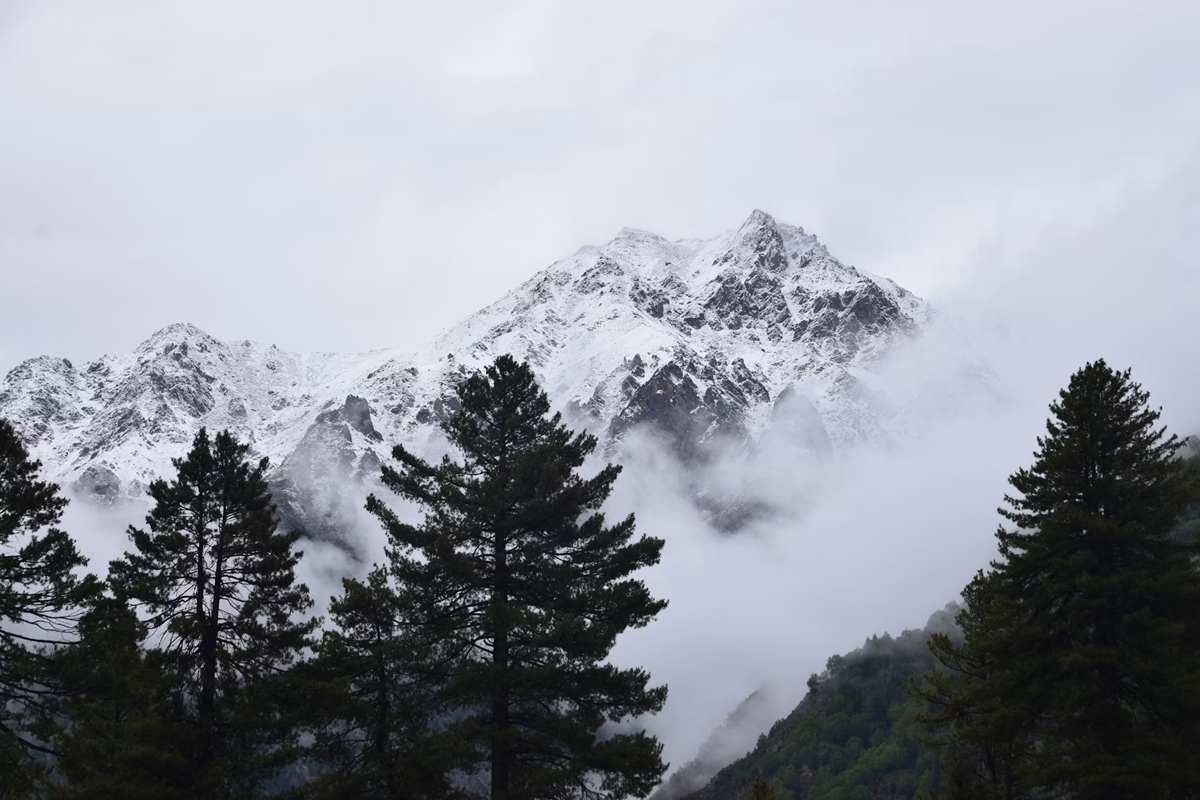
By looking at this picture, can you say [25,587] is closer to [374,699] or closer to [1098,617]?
[374,699]

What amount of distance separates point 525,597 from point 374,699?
15.5 feet

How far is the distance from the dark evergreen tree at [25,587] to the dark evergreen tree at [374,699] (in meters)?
6.11

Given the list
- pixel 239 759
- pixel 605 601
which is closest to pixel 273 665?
pixel 239 759

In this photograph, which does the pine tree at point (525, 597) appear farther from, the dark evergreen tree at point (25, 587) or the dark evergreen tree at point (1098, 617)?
the dark evergreen tree at point (1098, 617)

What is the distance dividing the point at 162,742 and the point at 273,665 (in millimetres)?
3841

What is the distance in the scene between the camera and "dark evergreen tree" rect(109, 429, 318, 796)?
26.4m

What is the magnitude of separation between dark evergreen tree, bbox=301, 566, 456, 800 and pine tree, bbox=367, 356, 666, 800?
25.3 inches

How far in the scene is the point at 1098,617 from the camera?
2561 cm

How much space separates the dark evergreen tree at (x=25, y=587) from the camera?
2220 cm

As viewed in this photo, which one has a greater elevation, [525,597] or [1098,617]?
[525,597]

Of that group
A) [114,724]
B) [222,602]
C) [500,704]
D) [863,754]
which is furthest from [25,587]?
[863,754]

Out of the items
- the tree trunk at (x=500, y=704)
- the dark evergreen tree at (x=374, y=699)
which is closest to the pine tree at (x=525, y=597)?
the tree trunk at (x=500, y=704)

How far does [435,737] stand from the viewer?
80.9 feet

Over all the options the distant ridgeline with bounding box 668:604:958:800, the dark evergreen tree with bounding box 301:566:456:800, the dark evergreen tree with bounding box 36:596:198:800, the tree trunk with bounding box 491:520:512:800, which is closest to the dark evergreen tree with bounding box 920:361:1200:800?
the tree trunk with bounding box 491:520:512:800
